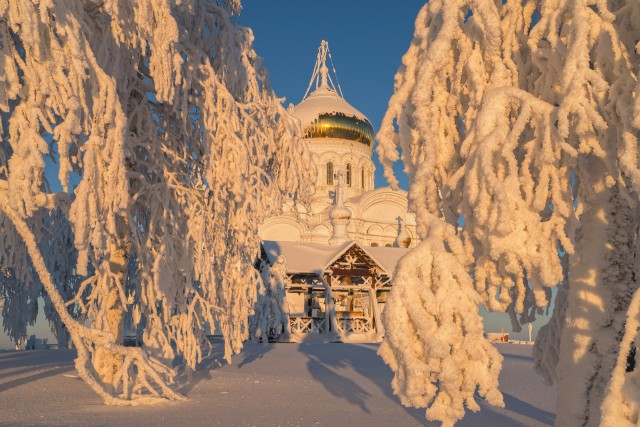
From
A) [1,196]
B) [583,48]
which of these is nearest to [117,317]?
[1,196]

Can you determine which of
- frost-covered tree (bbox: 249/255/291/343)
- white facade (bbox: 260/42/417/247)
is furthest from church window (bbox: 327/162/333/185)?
frost-covered tree (bbox: 249/255/291/343)

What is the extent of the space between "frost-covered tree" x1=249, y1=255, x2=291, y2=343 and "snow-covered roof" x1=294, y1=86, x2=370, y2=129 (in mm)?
30314

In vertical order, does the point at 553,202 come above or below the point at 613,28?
below

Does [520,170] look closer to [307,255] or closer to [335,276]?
[307,255]

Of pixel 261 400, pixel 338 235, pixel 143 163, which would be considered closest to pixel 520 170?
pixel 261 400

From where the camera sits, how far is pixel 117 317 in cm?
1017

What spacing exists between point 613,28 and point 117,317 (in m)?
8.37

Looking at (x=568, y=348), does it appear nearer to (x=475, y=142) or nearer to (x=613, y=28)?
(x=475, y=142)

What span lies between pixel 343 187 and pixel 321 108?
11729mm

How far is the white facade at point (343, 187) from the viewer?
4649cm

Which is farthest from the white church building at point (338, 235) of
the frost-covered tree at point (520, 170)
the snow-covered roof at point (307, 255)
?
the frost-covered tree at point (520, 170)

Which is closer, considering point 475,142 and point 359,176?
point 475,142

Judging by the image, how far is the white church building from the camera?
28.1 meters

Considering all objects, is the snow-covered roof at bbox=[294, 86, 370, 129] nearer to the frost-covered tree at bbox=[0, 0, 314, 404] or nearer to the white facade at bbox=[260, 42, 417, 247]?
the white facade at bbox=[260, 42, 417, 247]
